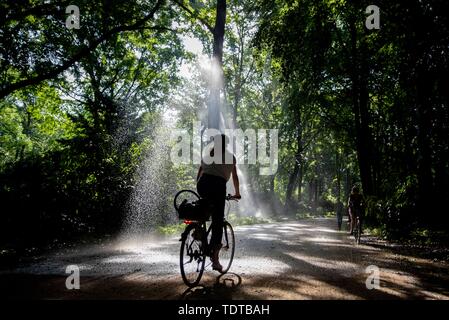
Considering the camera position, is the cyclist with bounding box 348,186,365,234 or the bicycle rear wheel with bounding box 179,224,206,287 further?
the cyclist with bounding box 348,186,365,234

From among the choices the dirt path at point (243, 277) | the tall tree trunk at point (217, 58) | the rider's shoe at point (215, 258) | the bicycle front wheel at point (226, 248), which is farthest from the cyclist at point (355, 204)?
the rider's shoe at point (215, 258)

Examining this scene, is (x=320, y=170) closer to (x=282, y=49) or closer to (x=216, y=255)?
(x=282, y=49)

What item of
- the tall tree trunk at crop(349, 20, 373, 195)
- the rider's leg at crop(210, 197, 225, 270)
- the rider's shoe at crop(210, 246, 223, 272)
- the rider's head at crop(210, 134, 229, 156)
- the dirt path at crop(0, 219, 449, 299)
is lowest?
the dirt path at crop(0, 219, 449, 299)

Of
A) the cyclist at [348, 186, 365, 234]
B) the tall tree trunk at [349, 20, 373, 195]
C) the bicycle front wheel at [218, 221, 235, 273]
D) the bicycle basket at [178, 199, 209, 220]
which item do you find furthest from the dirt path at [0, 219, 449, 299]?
the tall tree trunk at [349, 20, 373, 195]

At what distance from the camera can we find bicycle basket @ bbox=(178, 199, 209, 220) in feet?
17.4

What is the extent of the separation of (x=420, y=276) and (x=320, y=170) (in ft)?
211

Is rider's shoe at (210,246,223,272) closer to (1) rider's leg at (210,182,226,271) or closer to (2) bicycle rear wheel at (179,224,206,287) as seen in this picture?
(1) rider's leg at (210,182,226,271)

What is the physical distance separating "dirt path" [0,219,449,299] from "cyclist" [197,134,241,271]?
686mm

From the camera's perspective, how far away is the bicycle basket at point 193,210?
5.29 meters

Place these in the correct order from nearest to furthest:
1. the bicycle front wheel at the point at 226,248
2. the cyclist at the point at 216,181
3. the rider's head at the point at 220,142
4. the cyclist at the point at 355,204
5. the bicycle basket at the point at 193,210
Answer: the bicycle basket at the point at 193,210
the cyclist at the point at 216,181
the rider's head at the point at 220,142
the bicycle front wheel at the point at 226,248
the cyclist at the point at 355,204

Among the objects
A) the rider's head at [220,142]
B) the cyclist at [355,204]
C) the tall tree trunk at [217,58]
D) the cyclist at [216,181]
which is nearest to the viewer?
the cyclist at [216,181]

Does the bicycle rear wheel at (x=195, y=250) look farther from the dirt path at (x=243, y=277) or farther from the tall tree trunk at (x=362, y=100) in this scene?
the tall tree trunk at (x=362, y=100)

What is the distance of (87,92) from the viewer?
2700 cm

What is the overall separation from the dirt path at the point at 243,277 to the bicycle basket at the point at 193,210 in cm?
102
